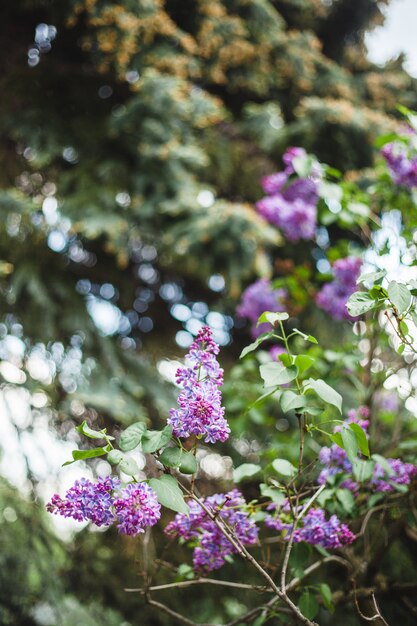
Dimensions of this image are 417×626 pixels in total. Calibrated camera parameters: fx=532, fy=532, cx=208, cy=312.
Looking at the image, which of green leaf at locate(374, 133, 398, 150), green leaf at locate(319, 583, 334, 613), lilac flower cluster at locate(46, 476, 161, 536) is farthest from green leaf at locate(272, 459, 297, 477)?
green leaf at locate(374, 133, 398, 150)

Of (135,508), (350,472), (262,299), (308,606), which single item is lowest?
(262,299)

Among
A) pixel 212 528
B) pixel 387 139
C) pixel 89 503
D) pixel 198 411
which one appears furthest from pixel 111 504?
pixel 387 139

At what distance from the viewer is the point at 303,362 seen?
91cm

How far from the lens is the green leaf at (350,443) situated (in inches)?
33.9

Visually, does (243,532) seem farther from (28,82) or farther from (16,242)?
(28,82)

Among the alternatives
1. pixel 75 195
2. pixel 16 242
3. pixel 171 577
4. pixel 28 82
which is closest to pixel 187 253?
pixel 75 195

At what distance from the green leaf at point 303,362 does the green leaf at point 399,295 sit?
0.17 m

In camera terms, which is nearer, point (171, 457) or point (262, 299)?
point (171, 457)

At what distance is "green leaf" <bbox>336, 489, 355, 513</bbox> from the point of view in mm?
1156

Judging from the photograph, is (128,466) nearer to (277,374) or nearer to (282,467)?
(277,374)

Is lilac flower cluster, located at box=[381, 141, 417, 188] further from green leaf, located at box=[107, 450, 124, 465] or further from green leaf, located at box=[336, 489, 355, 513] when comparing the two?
green leaf, located at box=[107, 450, 124, 465]

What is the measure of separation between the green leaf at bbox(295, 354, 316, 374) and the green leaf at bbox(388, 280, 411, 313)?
166mm

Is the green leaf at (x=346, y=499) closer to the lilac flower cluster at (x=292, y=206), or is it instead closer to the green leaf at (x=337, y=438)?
the green leaf at (x=337, y=438)

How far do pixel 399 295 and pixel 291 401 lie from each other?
25cm
